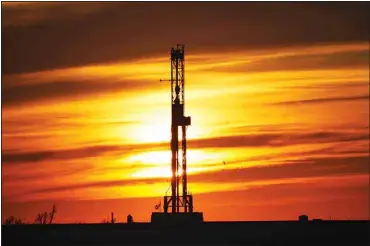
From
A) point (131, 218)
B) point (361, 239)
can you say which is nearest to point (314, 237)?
point (361, 239)

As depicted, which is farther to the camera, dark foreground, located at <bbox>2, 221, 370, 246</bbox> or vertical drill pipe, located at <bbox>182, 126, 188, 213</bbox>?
vertical drill pipe, located at <bbox>182, 126, 188, 213</bbox>

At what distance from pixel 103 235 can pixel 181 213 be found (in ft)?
27.3

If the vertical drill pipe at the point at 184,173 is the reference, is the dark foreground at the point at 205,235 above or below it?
below

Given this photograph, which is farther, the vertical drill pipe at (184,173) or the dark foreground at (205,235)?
the vertical drill pipe at (184,173)

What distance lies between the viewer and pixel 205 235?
77812mm

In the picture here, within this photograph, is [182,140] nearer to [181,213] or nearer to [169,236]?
[181,213]

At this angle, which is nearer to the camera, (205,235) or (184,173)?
(205,235)

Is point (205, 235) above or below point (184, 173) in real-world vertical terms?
below

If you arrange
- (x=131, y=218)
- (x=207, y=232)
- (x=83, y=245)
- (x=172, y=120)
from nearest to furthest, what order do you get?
(x=83, y=245) → (x=207, y=232) → (x=172, y=120) → (x=131, y=218)

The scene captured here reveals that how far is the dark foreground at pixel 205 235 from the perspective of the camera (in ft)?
240

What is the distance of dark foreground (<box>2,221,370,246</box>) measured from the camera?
240ft

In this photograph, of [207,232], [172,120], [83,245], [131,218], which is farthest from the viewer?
[131,218]

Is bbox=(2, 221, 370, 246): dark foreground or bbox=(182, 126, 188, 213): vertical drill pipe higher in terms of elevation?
bbox=(182, 126, 188, 213): vertical drill pipe

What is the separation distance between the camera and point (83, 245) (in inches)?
2886
